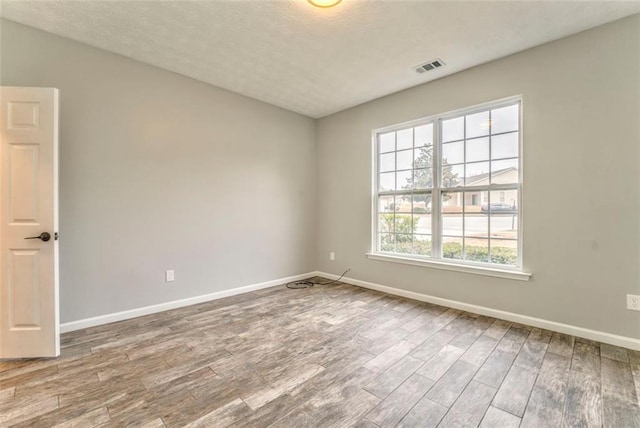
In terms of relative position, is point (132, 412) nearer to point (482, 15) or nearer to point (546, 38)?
point (482, 15)

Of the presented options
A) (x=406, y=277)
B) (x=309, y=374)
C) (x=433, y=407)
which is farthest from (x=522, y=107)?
(x=309, y=374)

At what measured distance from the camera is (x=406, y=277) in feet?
12.4

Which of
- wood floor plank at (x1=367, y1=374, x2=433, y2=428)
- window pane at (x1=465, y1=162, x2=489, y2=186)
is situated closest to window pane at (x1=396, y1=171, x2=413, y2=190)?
window pane at (x1=465, y1=162, x2=489, y2=186)

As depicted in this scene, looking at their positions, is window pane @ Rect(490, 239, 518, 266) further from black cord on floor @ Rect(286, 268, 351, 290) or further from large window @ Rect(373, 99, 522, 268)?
black cord on floor @ Rect(286, 268, 351, 290)

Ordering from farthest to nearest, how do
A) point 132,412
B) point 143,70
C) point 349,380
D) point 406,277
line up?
point 406,277
point 143,70
point 349,380
point 132,412

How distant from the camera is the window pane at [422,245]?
367 cm

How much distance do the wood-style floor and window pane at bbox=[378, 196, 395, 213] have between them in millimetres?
1639

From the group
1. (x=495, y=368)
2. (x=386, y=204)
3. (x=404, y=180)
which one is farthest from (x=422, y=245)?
(x=495, y=368)

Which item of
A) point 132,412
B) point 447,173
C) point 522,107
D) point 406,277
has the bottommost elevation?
point 132,412

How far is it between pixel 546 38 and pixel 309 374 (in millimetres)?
3633

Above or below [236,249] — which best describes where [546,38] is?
above

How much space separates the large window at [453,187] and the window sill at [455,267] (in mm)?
92

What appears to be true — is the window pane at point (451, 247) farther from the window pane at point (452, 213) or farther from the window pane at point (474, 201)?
the window pane at point (474, 201)

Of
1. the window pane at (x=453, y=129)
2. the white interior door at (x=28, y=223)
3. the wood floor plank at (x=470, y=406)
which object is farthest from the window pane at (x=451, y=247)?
the white interior door at (x=28, y=223)
